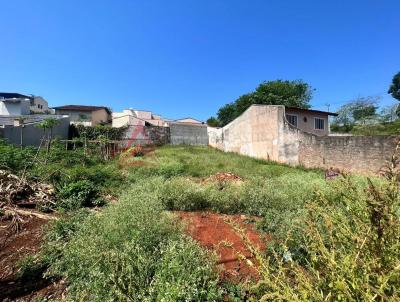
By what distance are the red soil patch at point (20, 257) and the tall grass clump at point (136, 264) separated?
0.22 meters

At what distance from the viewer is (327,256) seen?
43.3 inches

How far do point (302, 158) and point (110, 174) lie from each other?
27.2 feet

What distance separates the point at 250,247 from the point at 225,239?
2.31 m

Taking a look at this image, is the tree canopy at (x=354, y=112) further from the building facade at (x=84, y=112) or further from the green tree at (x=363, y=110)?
the building facade at (x=84, y=112)

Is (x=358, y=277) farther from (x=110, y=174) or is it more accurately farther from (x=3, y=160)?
(x=3, y=160)

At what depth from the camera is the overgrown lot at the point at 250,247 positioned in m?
1.06

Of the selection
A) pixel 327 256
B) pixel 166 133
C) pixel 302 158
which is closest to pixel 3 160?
pixel 327 256

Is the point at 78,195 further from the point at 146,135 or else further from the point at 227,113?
the point at 227,113

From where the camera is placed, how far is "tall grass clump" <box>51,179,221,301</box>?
2115 millimetres

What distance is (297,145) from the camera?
481 inches

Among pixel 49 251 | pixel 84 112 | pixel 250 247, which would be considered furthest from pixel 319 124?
pixel 84 112

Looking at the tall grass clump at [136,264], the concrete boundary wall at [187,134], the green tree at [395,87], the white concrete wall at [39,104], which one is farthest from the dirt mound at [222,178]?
the green tree at [395,87]

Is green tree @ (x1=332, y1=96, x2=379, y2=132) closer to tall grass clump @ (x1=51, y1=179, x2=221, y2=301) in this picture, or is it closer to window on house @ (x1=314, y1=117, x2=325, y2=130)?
window on house @ (x1=314, y1=117, x2=325, y2=130)

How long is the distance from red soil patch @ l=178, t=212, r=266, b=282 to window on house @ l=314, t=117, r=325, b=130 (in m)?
14.5
